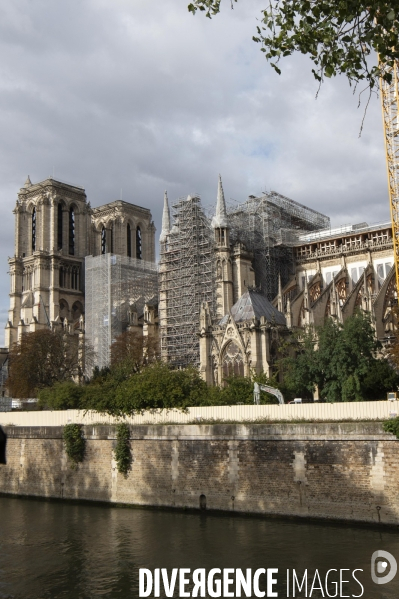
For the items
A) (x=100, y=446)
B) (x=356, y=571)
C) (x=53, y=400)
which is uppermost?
(x=53, y=400)

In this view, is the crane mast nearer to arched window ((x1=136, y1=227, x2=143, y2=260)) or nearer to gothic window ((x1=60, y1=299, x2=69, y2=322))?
gothic window ((x1=60, y1=299, x2=69, y2=322))

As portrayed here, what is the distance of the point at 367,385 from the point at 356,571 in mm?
18732

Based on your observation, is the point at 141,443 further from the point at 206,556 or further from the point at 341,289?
the point at 341,289

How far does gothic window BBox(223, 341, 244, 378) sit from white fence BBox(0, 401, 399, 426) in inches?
663

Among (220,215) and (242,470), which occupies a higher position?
(220,215)

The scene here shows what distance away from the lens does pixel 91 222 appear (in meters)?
91.2

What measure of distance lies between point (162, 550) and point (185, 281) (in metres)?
40.5

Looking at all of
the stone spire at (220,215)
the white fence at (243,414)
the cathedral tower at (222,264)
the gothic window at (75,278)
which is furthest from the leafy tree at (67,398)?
the gothic window at (75,278)

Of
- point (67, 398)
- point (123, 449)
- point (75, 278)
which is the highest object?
point (75, 278)

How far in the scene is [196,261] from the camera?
59.5 metres

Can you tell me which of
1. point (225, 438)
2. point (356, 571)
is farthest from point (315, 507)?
point (356, 571)

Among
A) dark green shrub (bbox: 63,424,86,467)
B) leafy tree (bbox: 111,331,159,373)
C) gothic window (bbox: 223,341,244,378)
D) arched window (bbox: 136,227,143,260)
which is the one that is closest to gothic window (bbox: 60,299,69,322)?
arched window (bbox: 136,227,143,260)

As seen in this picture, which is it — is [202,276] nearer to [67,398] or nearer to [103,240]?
[67,398]

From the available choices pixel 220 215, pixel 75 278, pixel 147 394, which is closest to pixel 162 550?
pixel 147 394
